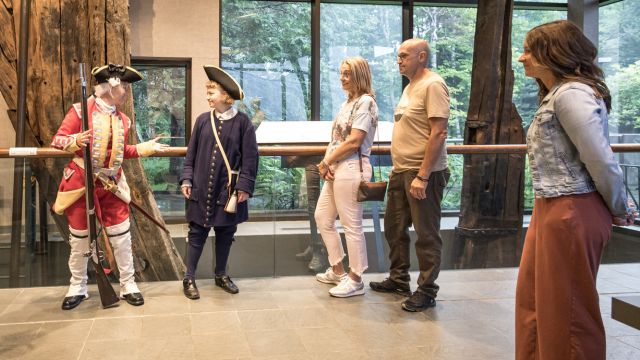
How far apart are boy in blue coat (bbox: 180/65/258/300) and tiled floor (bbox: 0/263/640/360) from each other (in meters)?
0.40

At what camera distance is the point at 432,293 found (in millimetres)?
3490

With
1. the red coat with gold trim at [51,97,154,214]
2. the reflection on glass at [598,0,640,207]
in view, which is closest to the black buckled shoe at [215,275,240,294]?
the red coat with gold trim at [51,97,154,214]

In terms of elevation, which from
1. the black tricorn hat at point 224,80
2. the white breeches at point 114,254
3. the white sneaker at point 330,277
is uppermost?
the black tricorn hat at point 224,80

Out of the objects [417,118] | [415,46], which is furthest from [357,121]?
[415,46]

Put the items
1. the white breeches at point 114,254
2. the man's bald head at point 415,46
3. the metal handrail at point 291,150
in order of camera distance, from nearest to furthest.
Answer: the man's bald head at point 415,46 < the white breeches at point 114,254 < the metal handrail at point 291,150

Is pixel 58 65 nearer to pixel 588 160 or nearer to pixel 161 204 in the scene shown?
pixel 161 204

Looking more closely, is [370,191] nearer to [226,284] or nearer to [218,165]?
[218,165]

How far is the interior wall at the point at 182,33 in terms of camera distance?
734 cm

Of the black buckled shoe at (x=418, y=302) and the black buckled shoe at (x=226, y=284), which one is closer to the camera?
the black buckled shoe at (x=418, y=302)

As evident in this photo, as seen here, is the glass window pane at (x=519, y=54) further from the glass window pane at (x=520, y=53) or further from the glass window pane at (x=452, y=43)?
the glass window pane at (x=452, y=43)

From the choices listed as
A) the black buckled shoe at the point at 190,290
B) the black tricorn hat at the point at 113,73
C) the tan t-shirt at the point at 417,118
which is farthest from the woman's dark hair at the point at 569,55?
the black buckled shoe at the point at 190,290

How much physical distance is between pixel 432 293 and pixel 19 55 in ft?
9.67

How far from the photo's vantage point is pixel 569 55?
195 cm

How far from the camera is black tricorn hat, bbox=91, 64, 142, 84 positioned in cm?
337
